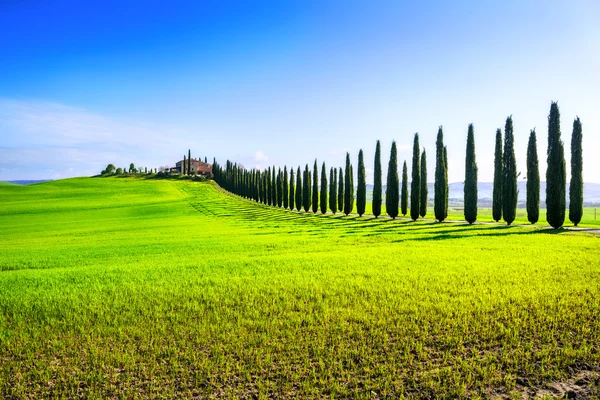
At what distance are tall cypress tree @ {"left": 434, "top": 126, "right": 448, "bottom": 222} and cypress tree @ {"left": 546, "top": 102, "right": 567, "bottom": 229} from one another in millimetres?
9716

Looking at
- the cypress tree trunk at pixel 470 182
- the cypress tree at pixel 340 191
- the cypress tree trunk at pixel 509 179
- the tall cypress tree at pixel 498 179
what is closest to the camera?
the cypress tree trunk at pixel 509 179

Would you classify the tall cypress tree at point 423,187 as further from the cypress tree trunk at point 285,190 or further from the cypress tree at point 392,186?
the cypress tree trunk at point 285,190

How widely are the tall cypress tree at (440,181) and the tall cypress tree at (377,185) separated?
24.7ft

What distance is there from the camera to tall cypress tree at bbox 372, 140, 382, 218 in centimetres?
4490

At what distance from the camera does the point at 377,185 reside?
46375 millimetres

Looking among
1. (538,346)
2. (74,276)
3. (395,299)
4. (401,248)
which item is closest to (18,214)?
(74,276)

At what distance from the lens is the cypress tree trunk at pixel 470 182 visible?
35.9 m

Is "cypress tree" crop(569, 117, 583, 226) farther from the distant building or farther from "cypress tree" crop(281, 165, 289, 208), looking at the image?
the distant building

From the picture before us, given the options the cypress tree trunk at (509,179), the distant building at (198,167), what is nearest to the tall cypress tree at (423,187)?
the cypress tree trunk at (509,179)

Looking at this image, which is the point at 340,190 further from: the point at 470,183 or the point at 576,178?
the point at 576,178

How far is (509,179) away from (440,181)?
7.09m

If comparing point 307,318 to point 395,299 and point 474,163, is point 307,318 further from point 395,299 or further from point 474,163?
point 474,163

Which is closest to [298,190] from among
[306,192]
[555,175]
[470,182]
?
[306,192]

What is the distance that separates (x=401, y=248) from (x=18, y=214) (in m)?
57.0
